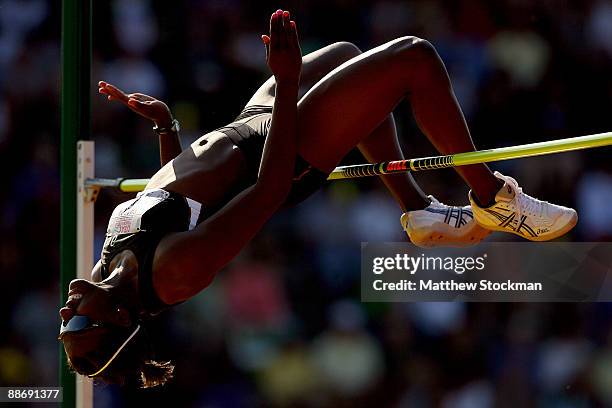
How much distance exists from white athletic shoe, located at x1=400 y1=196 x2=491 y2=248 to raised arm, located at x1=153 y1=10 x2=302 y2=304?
0.63 m

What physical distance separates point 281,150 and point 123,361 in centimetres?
70

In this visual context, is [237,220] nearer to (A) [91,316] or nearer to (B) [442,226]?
(A) [91,316]

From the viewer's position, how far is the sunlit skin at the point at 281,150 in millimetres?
2576

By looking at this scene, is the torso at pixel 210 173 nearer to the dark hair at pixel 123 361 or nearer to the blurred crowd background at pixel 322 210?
the dark hair at pixel 123 361

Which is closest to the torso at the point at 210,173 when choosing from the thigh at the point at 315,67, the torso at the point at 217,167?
the torso at the point at 217,167

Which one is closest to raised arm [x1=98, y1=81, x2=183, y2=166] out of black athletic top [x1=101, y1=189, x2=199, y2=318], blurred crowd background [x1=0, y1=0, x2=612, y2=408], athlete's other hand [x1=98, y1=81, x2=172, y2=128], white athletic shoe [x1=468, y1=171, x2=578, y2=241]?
athlete's other hand [x1=98, y1=81, x2=172, y2=128]

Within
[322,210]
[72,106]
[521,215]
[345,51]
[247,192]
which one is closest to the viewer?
[247,192]

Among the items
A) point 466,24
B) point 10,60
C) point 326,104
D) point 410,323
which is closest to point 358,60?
point 326,104

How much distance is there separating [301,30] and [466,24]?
0.93 m

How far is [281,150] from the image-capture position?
2.59m

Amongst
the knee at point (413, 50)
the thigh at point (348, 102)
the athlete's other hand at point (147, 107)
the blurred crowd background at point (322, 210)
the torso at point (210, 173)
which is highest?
the knee at point (413, 50)

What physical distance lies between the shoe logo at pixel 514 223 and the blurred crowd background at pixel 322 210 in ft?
7.00

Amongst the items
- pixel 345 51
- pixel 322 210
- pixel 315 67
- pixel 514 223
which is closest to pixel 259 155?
pixel 315 67

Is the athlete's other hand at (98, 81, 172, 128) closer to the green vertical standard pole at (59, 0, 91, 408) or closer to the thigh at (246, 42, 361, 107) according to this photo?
the thigh at (246, 42, 361, 107)
